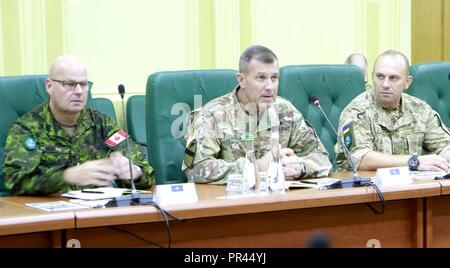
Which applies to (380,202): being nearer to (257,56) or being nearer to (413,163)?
(413,163)

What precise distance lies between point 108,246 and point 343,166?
1589 mm

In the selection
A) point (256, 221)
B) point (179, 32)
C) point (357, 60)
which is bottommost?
point (256, 221)

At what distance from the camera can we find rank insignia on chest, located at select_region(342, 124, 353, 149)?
3295 mm

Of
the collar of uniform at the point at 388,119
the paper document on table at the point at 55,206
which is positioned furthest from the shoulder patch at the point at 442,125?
the paper document on table at the point at 55,206

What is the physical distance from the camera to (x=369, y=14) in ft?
17.4

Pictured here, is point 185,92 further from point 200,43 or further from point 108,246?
point 200,43

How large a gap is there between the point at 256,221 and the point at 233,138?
81cm

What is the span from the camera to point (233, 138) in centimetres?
304

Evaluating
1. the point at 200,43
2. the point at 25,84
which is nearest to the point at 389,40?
the point at 200,43

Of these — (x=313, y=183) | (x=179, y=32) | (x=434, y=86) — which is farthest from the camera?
(x=179, y=32)

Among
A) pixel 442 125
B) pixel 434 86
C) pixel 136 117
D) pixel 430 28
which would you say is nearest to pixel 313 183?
pixel 442 125

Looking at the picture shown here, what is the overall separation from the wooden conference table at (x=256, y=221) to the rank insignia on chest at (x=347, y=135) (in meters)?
0.70

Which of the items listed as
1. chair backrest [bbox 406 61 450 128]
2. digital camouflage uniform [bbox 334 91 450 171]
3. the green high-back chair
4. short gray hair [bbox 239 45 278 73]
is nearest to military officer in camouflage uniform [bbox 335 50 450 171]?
digital camouflage uniform [bbox 334 91 450 171]

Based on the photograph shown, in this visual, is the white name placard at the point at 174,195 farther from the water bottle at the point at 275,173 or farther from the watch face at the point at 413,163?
the watch face at the point at 413,163
